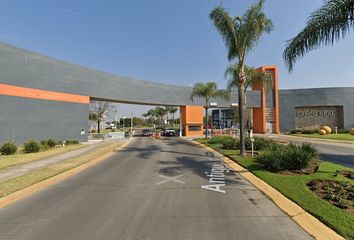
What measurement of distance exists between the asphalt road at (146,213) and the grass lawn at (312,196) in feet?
2.02

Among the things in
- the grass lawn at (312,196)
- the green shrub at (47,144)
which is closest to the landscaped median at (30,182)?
the grass lawn at (312,196)

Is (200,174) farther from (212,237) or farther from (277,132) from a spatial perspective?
(277,132)

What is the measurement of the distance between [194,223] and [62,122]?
24941 mm

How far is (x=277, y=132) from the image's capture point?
42344 mm

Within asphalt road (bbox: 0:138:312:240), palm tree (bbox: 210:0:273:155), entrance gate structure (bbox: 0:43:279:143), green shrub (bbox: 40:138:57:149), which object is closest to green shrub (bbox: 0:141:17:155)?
green shrub (bbox: 40:138:57:149)

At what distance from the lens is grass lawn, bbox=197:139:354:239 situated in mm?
4461

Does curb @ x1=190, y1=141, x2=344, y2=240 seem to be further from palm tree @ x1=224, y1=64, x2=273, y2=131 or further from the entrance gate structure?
the entrance gate structure

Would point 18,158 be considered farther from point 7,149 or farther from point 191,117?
point 191,117

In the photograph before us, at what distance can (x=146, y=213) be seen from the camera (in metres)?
5.46

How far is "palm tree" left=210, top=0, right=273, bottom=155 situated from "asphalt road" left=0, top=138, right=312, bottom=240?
852 centimetres

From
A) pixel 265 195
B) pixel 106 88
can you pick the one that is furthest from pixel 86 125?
pixel 265 195

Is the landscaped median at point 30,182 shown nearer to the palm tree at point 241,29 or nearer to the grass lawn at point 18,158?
the grass lawn at point 18,158

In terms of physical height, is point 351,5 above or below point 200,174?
above

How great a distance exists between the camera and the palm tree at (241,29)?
14.3 meters
